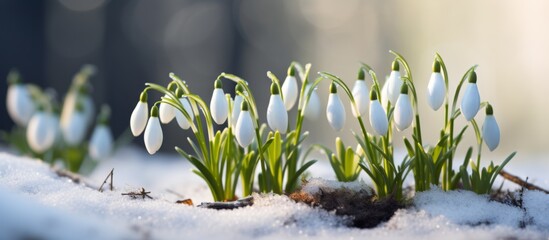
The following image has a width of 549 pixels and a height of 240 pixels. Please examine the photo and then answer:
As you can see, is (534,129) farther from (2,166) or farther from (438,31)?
(2,166)

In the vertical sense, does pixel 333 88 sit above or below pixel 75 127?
below

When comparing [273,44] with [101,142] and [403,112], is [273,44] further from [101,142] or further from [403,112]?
[403,112]

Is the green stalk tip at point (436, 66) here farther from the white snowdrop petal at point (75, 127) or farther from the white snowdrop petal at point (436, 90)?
the white snowdrop petal at point (75, 127)

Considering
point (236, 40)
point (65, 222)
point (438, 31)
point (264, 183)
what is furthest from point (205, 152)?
point (236, 40)

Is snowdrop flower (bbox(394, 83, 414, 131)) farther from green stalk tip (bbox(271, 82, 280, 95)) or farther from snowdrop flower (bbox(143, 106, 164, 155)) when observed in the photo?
snowdrop flower (bbox(143, 106, 164, 155))

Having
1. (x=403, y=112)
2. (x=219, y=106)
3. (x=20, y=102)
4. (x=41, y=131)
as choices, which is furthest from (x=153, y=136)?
(x=20, y=102)

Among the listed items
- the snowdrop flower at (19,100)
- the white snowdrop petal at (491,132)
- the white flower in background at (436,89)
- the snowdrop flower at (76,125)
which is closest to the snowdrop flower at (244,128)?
the white flower in background at (436,89)

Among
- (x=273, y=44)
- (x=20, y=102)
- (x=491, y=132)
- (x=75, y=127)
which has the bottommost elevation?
(x=491, y=132)
